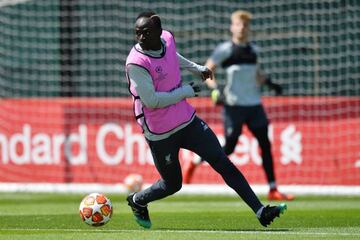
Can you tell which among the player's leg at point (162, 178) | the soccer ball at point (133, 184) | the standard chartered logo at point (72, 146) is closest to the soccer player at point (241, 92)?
the soccer ball at point (133, 184)

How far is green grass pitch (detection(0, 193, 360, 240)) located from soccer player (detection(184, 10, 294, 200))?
2.63ft

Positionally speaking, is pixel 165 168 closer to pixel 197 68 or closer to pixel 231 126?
pixel 197 68

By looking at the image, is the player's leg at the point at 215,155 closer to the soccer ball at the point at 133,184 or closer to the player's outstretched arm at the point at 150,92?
the player's outstretched arm at the point at 150,92

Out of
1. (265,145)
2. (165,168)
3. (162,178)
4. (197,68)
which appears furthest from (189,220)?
(265,145)

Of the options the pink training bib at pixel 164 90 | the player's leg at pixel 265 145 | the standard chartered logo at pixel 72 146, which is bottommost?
the standard chartered logo at pixel 72 146

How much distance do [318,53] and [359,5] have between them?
Result: 4.09 feet

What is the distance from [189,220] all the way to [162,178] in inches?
51.7

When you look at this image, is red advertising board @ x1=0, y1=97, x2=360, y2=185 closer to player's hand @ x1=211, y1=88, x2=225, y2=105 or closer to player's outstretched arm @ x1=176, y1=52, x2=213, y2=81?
player's hand @ x1=211, y1=88, x2=225, y2=105

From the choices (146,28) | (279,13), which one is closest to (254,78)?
(279,13)

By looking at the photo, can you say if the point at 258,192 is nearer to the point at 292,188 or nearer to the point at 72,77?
the point at 292,188

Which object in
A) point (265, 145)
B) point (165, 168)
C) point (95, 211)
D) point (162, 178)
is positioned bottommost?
point (265, 145)

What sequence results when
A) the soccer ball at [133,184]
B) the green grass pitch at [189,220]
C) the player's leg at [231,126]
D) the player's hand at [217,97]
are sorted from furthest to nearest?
the soccer ball at [133,184], the player's leg at [231,126], the player's hand at [217,97], the green grass pitch at [189,220]

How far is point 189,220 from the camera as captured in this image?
12.0 meters

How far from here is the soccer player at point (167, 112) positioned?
10273mm
